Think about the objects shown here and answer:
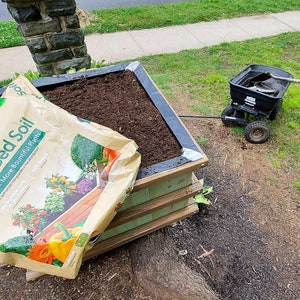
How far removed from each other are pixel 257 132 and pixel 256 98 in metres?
0.46

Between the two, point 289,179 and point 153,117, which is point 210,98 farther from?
point 153,117

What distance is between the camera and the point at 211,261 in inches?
81.7

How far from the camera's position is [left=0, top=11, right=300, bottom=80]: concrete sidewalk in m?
4.91

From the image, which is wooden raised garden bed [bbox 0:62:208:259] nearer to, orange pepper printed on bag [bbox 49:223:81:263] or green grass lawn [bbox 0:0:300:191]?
orange pepper printed on bag [bbox 49:223:81:263]

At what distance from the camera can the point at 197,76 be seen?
4301 mm

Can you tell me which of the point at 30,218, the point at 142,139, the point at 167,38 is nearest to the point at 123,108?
the point at 142,139

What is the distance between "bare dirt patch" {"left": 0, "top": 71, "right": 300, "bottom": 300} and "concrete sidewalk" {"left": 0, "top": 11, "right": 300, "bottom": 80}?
3435mm

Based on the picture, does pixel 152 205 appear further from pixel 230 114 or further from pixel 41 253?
pixel 230 114

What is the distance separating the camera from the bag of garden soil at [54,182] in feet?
4.09

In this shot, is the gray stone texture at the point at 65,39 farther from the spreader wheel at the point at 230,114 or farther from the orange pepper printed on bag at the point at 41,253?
the orange pepper printed on bag at the point at 41,253

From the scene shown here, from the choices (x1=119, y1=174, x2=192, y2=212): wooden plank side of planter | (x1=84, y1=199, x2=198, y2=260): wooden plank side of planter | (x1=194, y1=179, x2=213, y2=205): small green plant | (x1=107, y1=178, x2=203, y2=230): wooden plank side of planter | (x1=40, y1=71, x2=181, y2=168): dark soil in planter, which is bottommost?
(x1=194, y1=179, x2=213, y2=205): small green plant

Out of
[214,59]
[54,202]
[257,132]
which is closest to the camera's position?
[54,202]

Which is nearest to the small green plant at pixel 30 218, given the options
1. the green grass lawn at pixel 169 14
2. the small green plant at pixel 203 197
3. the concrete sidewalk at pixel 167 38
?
the small green plant at pixel 203 197

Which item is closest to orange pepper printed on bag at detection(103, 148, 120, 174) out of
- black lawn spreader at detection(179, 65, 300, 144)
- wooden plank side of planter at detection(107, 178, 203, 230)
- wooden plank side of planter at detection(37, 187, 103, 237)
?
wooden plank side of planter at detection(37, 187, 103, 237)
